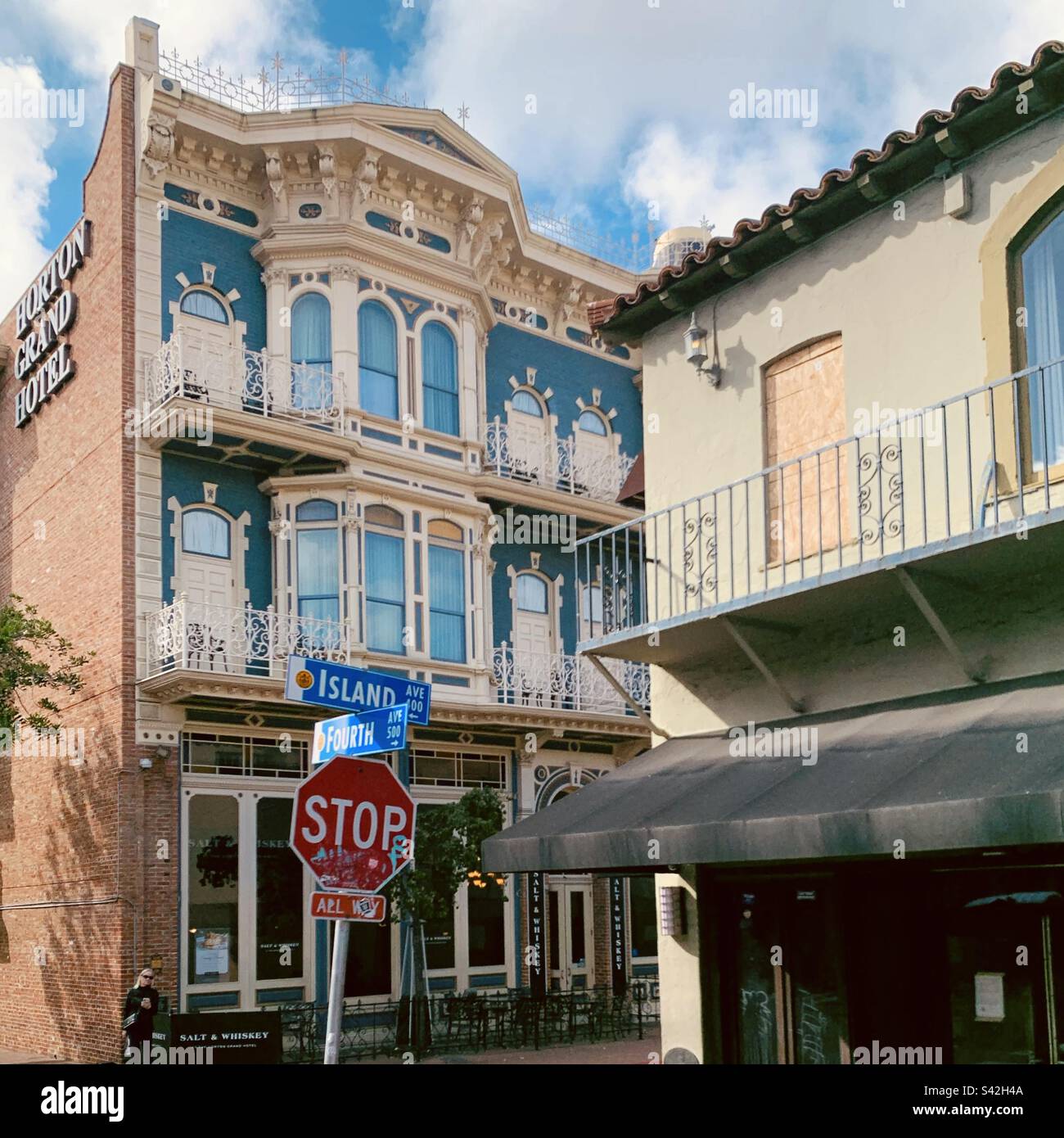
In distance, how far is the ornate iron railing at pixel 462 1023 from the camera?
69.2ft

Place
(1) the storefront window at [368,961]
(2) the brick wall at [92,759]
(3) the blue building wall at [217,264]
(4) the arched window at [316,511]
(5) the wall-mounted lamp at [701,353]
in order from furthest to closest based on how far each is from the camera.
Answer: (4) the arched window at [316,511], (3) the blue building wall at [217,264], (1) the storefront window at [368,961], (2) the brick wall at [92,759], (5) the wall-mounted lamp at [701,353]

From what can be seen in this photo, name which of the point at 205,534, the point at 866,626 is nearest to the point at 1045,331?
the point at 866,626

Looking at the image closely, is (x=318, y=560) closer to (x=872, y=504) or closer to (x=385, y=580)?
(x=385, y=580)

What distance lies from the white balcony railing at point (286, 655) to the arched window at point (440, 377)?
165 inches

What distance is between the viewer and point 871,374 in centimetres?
1213

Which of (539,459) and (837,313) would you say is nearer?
(837,313)

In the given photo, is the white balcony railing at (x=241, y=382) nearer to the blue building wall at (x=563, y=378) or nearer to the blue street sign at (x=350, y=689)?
the blue building wall at (x=563, y=378)

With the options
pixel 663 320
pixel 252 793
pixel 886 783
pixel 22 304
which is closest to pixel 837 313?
pixel 663 320

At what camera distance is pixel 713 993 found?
1283 cm

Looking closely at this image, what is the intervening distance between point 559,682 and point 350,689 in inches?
638

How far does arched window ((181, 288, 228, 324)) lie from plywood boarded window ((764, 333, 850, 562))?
1256cm

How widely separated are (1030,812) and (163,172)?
728 inches

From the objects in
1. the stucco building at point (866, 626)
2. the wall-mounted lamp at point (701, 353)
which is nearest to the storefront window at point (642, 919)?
the stucco building at point (866, 626)
